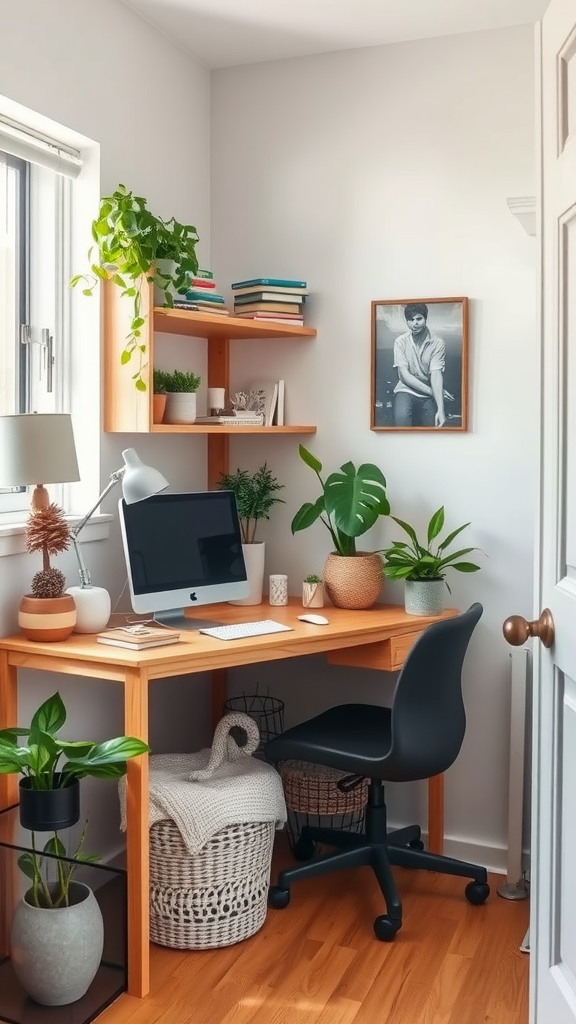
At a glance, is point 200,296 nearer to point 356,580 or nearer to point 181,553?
point 181,553

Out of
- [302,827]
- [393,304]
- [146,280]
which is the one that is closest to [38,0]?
[146,280]

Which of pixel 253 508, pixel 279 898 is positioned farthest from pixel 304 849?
pixel 253 508

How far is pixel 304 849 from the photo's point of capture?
3086 mm

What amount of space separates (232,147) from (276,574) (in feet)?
4.77

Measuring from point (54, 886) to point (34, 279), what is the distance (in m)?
1.60

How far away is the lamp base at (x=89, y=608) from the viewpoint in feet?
8.40

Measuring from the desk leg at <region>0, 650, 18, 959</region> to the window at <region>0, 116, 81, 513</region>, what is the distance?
18.2 inches

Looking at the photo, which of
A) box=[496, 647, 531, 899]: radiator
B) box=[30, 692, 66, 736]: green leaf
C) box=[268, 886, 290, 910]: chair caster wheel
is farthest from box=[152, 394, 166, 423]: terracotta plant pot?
box=[268, 886, 290, 910]: chair caster wheel

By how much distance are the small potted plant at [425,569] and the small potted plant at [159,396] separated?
0.79 metres

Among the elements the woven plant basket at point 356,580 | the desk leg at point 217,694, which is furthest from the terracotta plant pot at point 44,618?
the desk leg at point 217,694

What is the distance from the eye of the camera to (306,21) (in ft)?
9.64

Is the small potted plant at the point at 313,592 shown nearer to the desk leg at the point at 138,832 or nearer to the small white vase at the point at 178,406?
the small white vase at the point at 178,406

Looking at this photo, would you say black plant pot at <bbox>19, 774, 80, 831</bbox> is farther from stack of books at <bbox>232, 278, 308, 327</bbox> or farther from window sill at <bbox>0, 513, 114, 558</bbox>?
stack of books at <bbox>232, 278, 308, 327</bbox>

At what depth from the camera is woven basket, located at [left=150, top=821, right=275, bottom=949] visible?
2508 millimetres
